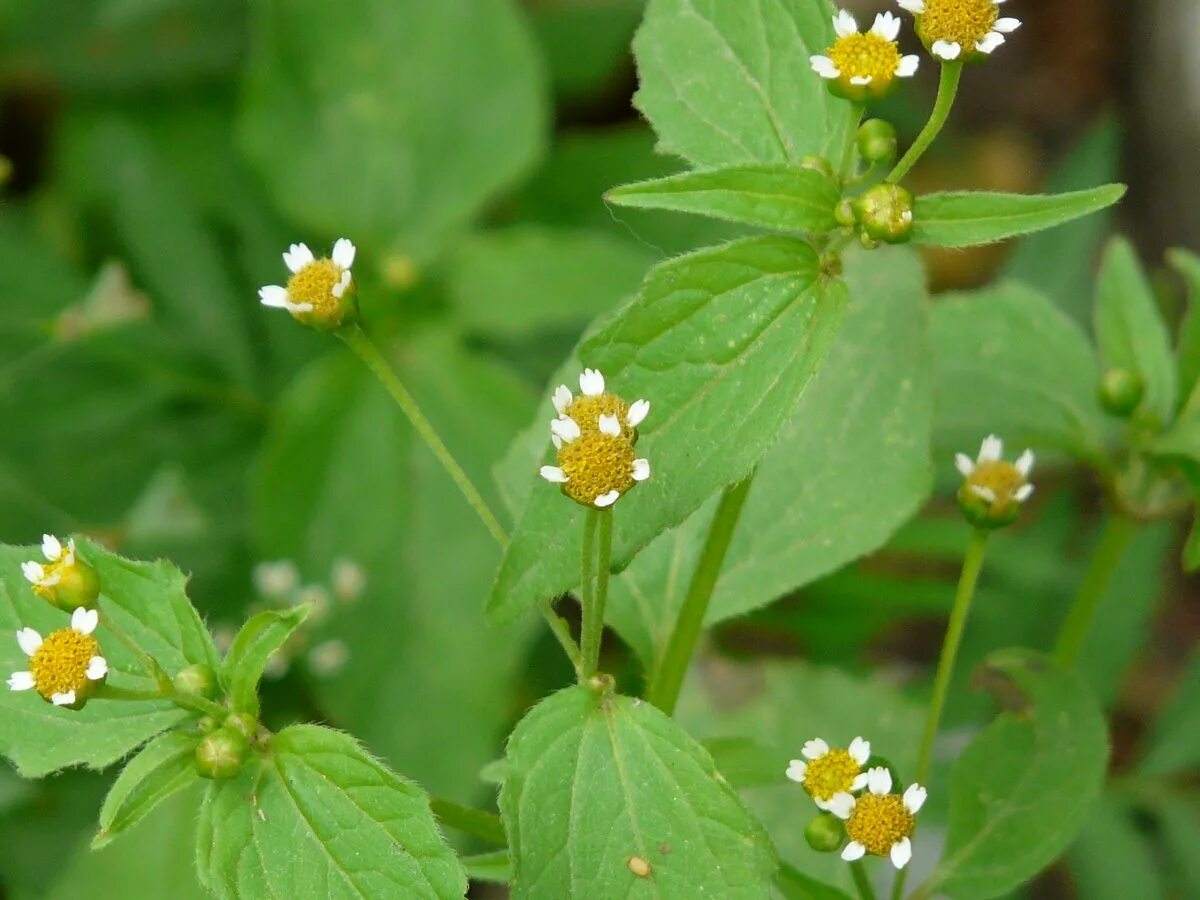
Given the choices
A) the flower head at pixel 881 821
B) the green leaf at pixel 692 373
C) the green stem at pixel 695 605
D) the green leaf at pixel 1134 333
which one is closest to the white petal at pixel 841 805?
the flower head at pixel 881 821

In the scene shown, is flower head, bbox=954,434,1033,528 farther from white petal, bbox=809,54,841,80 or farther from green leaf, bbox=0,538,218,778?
green leaf, bbox=0,538,218,778

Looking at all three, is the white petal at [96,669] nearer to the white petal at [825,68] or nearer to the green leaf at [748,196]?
the green leaf at [748,196]

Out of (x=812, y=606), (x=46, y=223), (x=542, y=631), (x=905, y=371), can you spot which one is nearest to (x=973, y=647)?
(x=812, y=606)

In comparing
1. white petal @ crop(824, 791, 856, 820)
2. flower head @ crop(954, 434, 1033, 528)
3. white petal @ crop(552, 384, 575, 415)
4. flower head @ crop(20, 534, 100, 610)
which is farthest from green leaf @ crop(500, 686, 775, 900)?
flower head @ crop(954, 434, 1033, 528)

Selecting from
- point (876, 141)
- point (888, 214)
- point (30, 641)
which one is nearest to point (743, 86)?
point (876, 141)

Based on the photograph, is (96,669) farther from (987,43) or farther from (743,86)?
(987,43)

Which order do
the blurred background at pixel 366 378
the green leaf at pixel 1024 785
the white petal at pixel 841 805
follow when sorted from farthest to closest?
the blurred background at pixel 366 378 → the green leaf at pixel 1024 785 → the white petal at pixel 841 805
